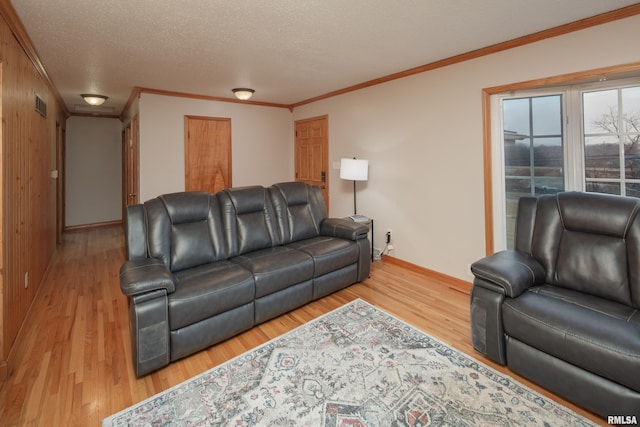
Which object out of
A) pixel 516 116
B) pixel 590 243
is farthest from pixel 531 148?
pixel 590 243

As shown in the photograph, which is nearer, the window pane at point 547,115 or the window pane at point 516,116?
the window pane at point 547,115

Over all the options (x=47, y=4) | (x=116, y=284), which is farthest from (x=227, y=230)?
(x=47, y=4)

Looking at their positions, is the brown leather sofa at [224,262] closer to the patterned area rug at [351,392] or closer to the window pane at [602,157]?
the patterned area rug at [351,392]

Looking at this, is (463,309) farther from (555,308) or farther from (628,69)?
(628,69)

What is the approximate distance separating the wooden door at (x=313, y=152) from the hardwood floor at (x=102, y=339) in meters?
2.01

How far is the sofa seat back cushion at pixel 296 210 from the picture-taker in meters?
3.47

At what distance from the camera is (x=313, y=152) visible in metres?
5.47

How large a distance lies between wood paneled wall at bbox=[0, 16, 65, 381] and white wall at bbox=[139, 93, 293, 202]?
120cm

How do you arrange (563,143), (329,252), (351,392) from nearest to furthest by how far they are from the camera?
(351,392) < (563,143) < (329,252)

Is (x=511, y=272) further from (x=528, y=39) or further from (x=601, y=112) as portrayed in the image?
(x=528, y=39)

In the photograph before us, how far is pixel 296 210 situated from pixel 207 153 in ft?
7.64

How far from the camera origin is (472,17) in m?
2.37

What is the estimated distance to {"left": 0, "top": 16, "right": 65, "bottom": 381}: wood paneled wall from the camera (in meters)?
2.04

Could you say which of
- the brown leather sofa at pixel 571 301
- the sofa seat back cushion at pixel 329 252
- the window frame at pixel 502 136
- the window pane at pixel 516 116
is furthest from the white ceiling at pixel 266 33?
the sofa seat back cushion at pixel 329 252
